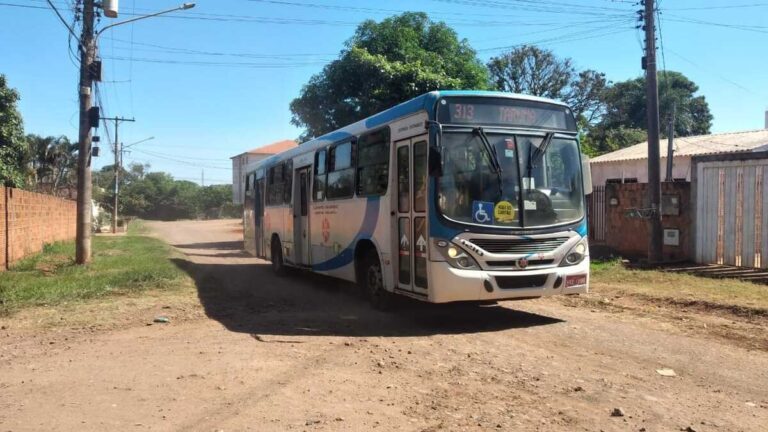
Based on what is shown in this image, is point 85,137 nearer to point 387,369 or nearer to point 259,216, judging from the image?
point 259,216

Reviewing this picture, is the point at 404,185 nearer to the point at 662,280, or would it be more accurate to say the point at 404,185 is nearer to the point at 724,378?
the point at 724,378

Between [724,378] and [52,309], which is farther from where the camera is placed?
[52,309]

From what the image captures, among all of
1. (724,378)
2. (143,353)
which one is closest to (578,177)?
(724,378)

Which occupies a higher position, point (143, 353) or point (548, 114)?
point (548, 114)

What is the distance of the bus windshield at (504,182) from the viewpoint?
25.1ft

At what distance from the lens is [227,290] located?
1221 cm

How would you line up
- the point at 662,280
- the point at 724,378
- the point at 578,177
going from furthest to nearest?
the point at 662,280
the point at 578,177
the point at 724,378

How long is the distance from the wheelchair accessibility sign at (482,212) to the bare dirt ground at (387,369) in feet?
4.76

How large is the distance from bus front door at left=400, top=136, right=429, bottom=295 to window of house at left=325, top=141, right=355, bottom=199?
193cm

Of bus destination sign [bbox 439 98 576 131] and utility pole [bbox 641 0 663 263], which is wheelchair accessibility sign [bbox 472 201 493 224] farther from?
utility pole [bbox 641 0 663 263]

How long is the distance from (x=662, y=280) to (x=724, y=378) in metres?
6.61

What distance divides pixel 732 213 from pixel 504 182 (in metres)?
7.55

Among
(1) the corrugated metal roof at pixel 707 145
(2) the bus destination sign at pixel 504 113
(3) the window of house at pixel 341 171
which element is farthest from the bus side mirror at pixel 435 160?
(1) the corrugated metal roof at pixel 707 145

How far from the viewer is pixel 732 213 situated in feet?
41.6
